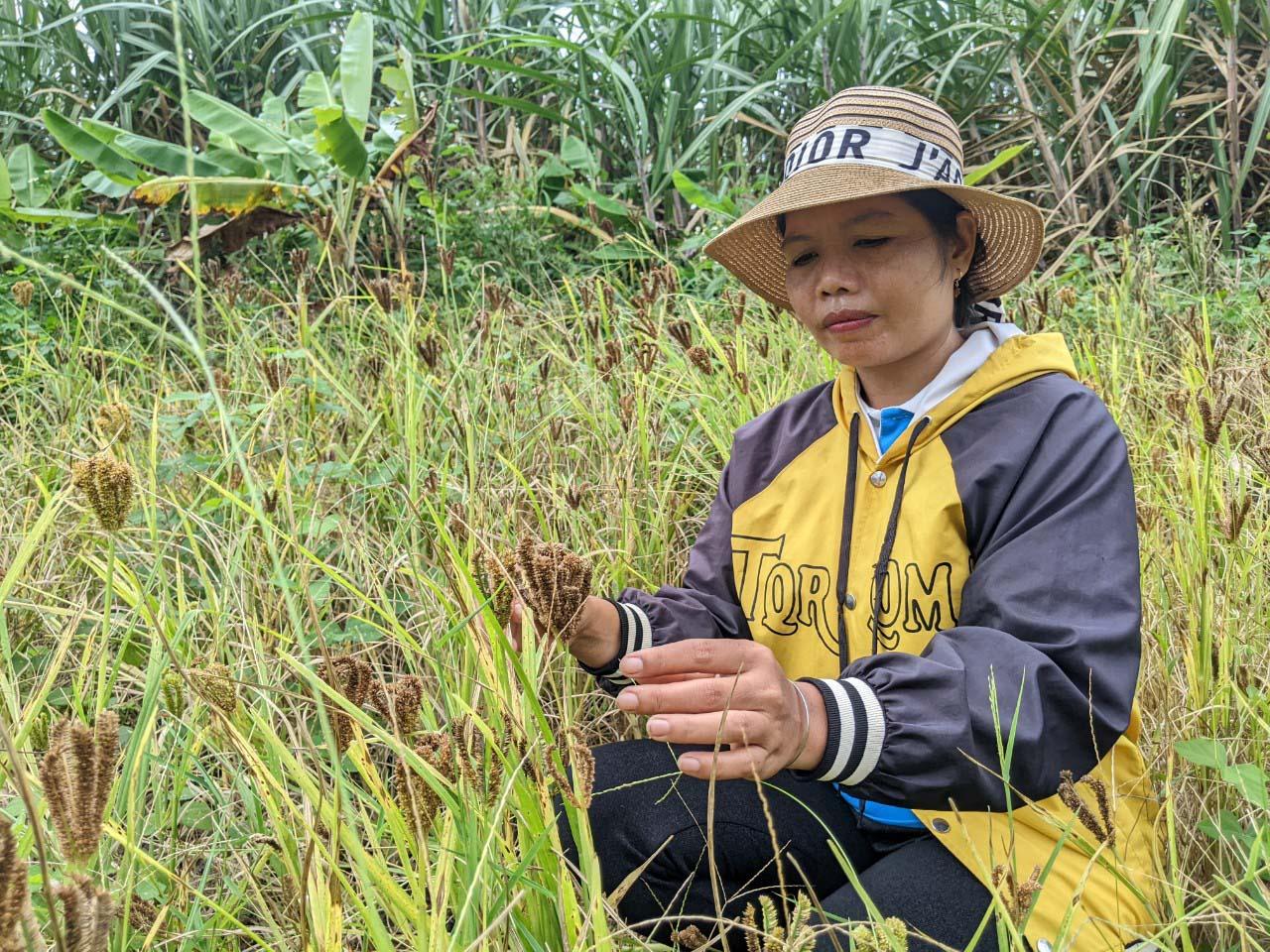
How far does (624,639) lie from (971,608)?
47 cm

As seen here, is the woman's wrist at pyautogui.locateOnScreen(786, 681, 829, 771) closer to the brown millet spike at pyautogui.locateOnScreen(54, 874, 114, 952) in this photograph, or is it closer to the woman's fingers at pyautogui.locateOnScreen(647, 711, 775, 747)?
the woman's fingers at pyautogui.locateOnScreen(647, 711, 775, 747)

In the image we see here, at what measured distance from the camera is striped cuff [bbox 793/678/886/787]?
124 centimetres

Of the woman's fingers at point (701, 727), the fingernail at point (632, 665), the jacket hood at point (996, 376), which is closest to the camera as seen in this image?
the woman's fingers at point (701, 727)

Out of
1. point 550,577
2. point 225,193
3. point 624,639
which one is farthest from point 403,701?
point 225,193

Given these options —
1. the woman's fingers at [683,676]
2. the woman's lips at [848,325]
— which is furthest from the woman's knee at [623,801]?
the woman's lips at [848,325]

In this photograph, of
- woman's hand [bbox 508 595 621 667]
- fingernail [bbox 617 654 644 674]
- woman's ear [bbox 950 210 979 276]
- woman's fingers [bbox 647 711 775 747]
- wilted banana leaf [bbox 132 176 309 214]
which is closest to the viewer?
woman's fingers [bbox 647 711 775 747]

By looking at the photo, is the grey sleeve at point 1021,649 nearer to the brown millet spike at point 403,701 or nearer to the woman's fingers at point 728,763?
the woman's fingers at point 728,763

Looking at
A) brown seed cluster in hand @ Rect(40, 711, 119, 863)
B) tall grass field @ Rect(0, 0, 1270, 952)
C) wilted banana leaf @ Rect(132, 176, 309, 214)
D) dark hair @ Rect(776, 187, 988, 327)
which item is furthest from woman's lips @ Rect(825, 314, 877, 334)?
wilted banana leaf @ Rect(132, 176, 309, 214)

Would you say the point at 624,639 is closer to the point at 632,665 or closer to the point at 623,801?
the point at 623,801

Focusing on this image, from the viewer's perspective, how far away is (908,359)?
5.74 feet

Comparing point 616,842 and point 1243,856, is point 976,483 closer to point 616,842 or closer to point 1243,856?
point 1243,856

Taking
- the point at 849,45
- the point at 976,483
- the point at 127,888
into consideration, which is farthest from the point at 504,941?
the point at 849,45

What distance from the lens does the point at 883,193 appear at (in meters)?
1.61

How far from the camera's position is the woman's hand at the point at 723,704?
3.67 ft
